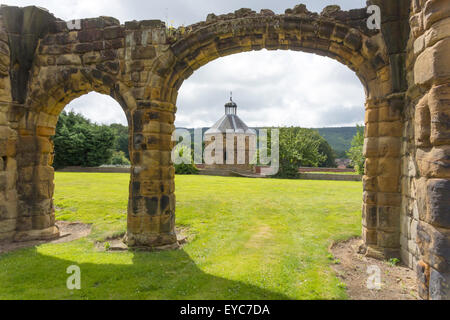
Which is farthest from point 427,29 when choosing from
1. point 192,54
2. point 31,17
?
point 31,17

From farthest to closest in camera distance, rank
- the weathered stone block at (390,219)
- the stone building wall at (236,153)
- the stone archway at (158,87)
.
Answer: the stone building wall at (236,153), the weathered stone block at (390,219), the stone archway at (158,87)

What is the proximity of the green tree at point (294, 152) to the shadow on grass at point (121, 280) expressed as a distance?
2334 cm

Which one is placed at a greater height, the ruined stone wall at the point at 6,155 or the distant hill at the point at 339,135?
the distant hill at the point at 339,135

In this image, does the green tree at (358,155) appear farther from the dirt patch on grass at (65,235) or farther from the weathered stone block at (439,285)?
the weathered stone block at (439,285)

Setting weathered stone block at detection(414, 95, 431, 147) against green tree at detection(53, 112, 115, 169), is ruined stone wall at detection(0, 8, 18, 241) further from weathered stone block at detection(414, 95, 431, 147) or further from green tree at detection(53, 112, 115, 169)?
green tree at detection(53, 112, 115, 169)

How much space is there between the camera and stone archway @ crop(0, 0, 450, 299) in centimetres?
548

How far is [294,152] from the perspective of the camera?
28891 millimetres

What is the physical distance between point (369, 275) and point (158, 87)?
5591mm

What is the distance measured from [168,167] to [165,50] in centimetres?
262

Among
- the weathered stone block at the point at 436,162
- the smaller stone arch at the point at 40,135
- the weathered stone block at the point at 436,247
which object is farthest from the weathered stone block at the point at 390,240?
the smaller stone arch at the point at 40,135

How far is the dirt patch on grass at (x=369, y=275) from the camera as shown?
4281mm

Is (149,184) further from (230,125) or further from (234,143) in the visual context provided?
(230,125)

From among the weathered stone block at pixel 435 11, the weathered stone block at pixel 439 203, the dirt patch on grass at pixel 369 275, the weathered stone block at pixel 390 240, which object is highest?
the weathered stone block at pixel 435 11

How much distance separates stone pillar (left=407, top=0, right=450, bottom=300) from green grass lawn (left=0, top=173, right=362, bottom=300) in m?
1.70
